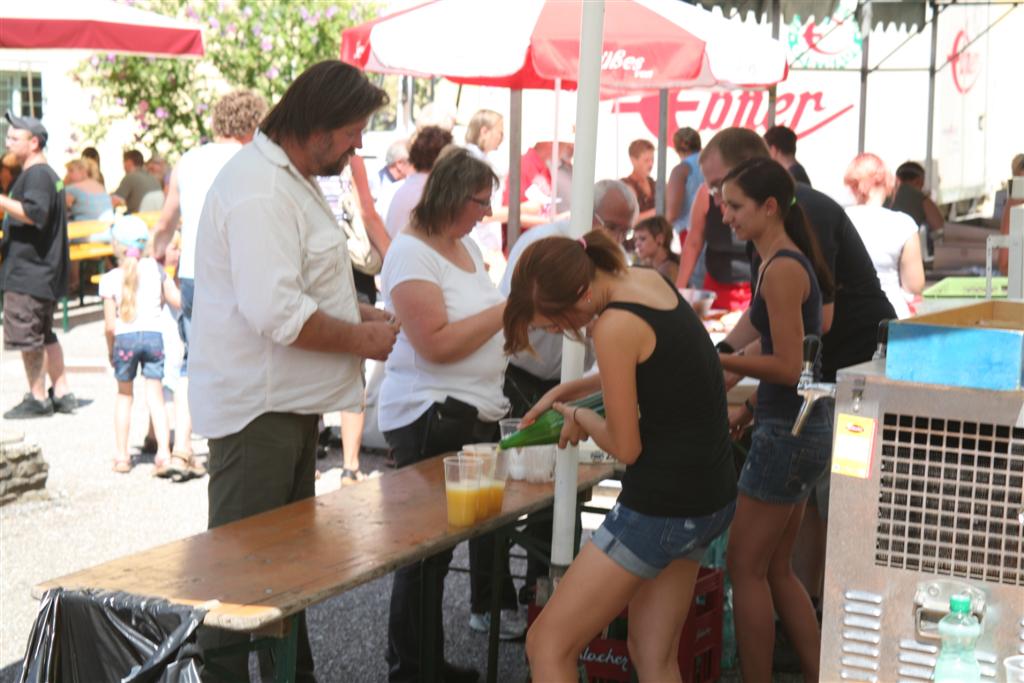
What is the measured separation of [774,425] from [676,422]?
2.91ft

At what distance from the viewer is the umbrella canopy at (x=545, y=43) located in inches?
269

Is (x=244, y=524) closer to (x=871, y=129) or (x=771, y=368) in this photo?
(x=771, y=368)

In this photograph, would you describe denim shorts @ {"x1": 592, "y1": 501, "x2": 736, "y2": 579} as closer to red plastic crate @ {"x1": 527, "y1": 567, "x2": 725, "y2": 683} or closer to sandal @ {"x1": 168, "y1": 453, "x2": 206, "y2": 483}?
red plastic crate @ {"x1": 527, "y1": 567, "x2": 725, "y2": 683}

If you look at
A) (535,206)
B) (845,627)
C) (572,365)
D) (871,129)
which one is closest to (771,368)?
(572,365)

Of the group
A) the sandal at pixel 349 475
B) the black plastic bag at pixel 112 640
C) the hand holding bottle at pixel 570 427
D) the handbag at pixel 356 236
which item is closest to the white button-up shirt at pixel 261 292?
the hand holding bottle at pixel 570 427

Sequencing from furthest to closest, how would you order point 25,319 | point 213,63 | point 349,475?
point 213,63, point 25,319, point 349,475

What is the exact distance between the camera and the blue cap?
7637 millimetres

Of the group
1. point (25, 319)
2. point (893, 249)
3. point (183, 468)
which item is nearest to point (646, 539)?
point (893, 249)

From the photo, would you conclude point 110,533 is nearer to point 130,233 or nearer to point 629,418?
point 130,233

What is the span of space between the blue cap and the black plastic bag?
5.06 m

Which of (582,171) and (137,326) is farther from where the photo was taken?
(137,326)

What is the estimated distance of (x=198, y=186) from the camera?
6.92m

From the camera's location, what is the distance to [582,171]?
350cm

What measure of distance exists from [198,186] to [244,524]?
377cm
